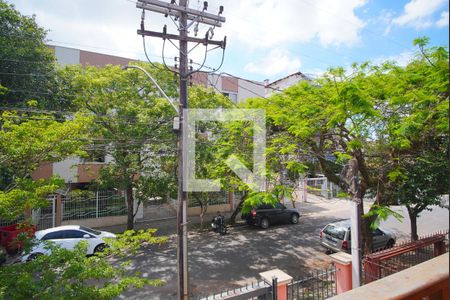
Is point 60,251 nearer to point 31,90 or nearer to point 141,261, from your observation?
point 141,261

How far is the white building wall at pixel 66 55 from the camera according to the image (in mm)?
16672

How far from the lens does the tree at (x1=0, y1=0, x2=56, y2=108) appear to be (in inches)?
469

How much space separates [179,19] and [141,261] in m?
8.70

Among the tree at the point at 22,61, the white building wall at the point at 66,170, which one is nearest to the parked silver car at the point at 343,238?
the tree at the point at 22,61

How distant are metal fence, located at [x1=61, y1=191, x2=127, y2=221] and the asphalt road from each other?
140 inches

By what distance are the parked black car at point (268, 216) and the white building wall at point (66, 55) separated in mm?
14234

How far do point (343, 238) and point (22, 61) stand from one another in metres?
15.3

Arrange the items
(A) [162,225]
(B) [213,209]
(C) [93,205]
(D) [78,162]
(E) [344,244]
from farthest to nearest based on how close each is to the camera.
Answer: (B) [213,209] < (D) [78,162] < (A) [162,225] < (C) [93,205] < (E) [344,244]

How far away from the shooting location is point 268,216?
49.8ft

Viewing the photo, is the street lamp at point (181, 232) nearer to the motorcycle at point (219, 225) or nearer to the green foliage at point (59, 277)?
the green foliage at point (59, 277)

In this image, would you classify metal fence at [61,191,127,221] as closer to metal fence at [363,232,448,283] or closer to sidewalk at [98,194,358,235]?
sidewalk at [98,194,358,235]

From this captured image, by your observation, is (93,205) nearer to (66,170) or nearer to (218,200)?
(66,170)

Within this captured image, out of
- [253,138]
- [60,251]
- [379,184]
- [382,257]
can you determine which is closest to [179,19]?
[253,138]

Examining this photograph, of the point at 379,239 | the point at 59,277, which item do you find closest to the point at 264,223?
the point at 379,239
